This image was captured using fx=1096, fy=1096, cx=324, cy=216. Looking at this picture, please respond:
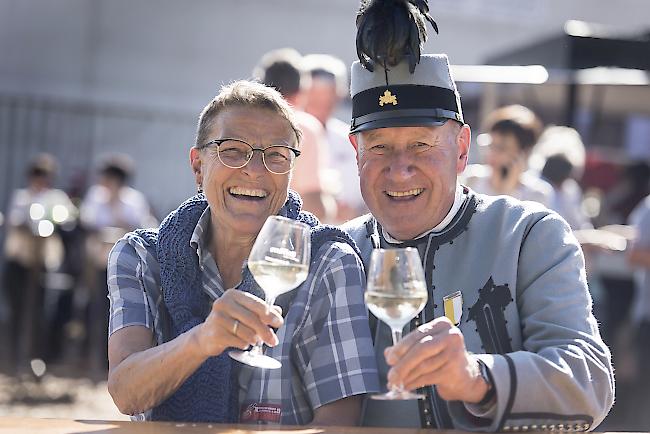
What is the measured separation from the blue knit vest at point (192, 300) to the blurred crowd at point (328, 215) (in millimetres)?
2126

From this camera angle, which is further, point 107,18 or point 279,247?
point 107,18

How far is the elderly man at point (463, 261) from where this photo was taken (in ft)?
8.63

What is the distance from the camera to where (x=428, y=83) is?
3.18 metres

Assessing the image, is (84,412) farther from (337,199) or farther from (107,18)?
(107,18)

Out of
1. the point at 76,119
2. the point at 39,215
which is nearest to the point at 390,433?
the point at 39,215

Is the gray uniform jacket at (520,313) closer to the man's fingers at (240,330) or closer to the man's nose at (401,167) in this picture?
the man's nose at (401,167)

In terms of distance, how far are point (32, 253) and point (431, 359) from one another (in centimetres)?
821

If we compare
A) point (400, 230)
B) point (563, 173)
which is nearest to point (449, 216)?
point (400, 230)

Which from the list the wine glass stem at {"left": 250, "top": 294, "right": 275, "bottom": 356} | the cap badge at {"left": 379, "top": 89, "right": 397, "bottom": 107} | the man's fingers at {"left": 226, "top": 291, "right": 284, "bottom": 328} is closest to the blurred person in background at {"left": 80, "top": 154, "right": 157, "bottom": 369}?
the cap badge at {"left": 379, "top": 89, "right": 397, "bottom": 107}

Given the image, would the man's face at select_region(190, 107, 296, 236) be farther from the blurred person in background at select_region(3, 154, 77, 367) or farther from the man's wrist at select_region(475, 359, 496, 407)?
the blurred person in background at select_region(3, 154, 77, 367)

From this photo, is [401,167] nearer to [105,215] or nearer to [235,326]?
[235,326]

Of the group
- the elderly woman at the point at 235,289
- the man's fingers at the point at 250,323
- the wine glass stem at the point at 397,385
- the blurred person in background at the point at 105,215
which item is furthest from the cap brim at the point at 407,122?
the blurred person in background at the point at 105,215

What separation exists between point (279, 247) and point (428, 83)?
88cm

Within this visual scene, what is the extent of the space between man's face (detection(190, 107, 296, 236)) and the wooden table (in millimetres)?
713
